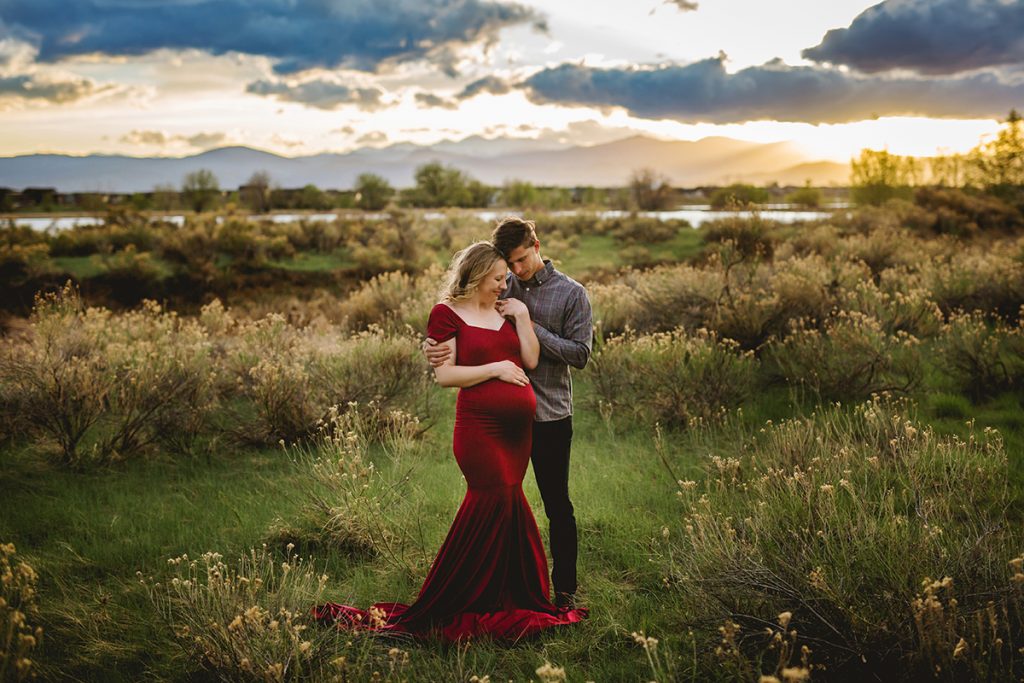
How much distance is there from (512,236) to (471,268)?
34cm

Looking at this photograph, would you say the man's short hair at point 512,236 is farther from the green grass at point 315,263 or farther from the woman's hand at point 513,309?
the green grass at point 315,263

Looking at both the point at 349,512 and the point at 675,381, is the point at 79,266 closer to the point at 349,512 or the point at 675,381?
the point at 675,381

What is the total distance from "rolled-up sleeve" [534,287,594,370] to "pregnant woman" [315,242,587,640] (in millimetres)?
95

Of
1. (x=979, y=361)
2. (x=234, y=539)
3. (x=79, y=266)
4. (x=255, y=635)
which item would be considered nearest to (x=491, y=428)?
(x=255, y=635)

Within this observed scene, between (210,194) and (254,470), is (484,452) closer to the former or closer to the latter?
(254,470)

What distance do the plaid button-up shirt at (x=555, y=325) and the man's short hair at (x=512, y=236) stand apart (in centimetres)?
27

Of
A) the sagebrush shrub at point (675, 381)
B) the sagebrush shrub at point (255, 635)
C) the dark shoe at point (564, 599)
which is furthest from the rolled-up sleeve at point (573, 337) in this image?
the sagebrush shrub at point (675, 381)

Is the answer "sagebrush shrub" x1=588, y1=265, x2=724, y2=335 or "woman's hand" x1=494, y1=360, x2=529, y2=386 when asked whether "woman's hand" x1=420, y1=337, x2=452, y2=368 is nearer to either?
"woman's hand" x1=494, y1=360, x2=529, y2=386

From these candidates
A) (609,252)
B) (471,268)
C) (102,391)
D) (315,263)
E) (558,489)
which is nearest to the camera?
(471,268)

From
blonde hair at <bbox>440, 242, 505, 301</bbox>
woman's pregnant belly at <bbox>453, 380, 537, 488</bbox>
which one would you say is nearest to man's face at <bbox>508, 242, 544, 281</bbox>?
blonde hair at <bbox>440, 242, 505, 301</bbox>

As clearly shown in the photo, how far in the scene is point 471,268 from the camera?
12.8 ft

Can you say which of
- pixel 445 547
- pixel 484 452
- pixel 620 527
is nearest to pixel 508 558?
pixel 445 547

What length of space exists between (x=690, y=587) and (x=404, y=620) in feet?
5.54

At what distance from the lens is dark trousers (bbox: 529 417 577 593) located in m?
4.29
